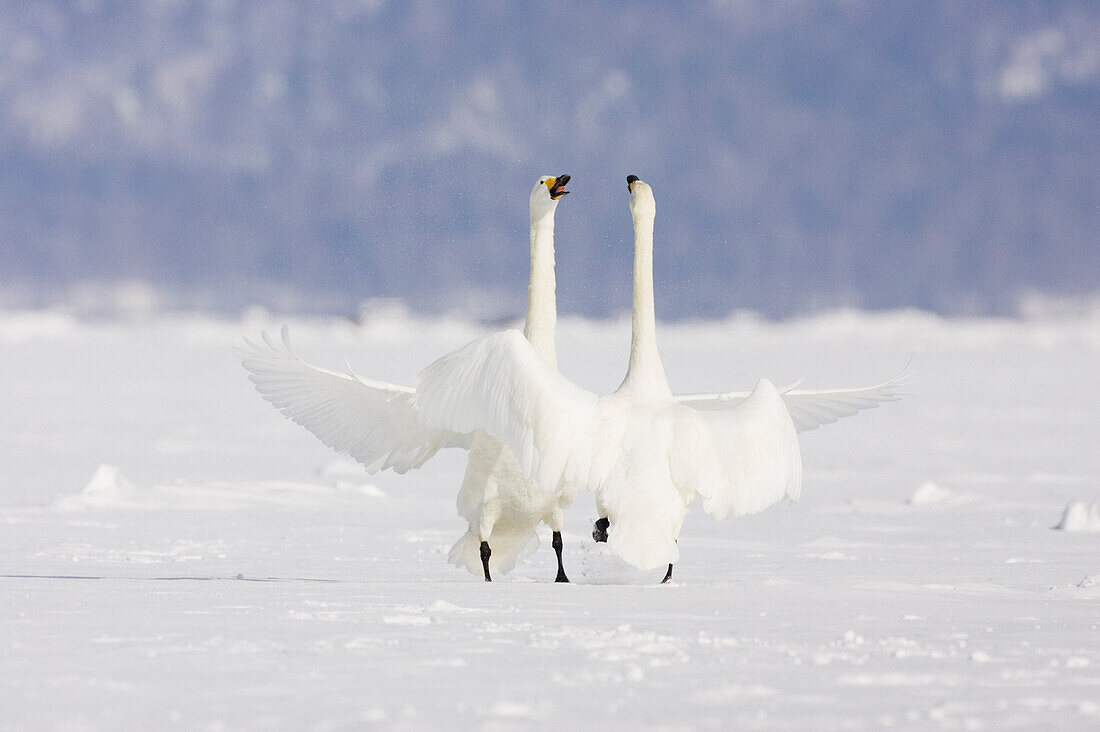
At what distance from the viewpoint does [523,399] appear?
810 cm

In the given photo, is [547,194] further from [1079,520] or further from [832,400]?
[1079,520]

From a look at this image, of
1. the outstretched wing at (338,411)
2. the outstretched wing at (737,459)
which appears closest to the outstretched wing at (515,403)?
the outstretched wing at (737,459)

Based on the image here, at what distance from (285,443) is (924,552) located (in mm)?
17666

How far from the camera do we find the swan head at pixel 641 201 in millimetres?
9883

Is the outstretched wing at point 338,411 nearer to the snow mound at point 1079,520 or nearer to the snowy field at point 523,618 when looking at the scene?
the snowy field at point 523,618

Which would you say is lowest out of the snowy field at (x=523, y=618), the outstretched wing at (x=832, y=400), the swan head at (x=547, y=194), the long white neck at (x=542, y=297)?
the snowy field at (x=523, y=618)

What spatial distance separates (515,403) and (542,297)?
2015 mm

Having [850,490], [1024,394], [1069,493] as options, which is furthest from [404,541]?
[1024,394]

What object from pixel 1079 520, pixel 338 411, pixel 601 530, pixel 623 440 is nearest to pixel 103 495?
pixel 338 411

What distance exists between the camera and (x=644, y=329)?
927 cm

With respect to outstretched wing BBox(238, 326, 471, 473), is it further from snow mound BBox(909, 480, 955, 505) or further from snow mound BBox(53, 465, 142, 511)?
snow mound BBox(909, 480, 955, 505)

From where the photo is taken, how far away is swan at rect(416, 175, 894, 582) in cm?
798

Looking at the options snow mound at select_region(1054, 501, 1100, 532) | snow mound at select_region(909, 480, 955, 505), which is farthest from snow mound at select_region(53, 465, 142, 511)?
snow mound at select_region(1054, 501, 1100, 532)

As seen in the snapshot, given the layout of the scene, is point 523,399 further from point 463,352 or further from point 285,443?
point 285,443
